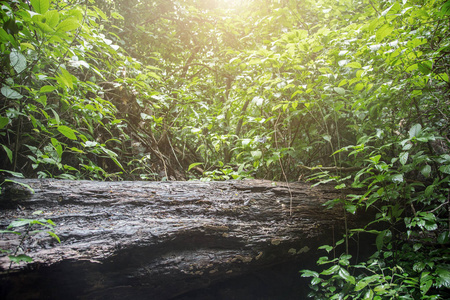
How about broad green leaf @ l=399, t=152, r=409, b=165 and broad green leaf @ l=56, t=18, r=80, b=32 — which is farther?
broad green leaf @ l=399, t=152, r=409, b=165

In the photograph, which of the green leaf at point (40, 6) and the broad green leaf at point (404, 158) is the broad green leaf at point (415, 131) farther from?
the green leaf at point (40, 6)

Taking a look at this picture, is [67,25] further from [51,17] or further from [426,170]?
[426,170]

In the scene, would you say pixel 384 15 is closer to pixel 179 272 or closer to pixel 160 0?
pixel 179 272

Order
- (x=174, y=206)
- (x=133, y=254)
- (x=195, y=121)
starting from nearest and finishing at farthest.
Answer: (x=133, y=254), (x=174, y=206), (x=195, y=121)

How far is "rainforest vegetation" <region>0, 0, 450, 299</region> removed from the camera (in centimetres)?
120

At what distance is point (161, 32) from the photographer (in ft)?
11.8

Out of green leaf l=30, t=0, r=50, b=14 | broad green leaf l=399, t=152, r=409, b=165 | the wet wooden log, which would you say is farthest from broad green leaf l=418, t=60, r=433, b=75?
green leaf l=30, t=0, r=50, b=14

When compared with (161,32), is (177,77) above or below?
below

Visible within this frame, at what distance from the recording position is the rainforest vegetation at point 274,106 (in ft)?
3.95

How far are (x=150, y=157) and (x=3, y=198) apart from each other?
5.19 feet

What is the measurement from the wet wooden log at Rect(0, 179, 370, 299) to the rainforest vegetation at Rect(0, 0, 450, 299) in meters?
0.20

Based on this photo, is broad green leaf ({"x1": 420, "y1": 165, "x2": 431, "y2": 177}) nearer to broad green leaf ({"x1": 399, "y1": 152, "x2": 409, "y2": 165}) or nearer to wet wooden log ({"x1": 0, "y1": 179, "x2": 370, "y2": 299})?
broad green leaf ({"x1": 399, "y1": 152, "x2": 409, "y2": 165})

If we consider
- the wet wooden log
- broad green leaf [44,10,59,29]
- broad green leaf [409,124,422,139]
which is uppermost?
broad green leaf [44,10,59,29]

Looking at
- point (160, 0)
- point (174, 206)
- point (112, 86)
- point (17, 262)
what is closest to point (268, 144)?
point (174, 206)
